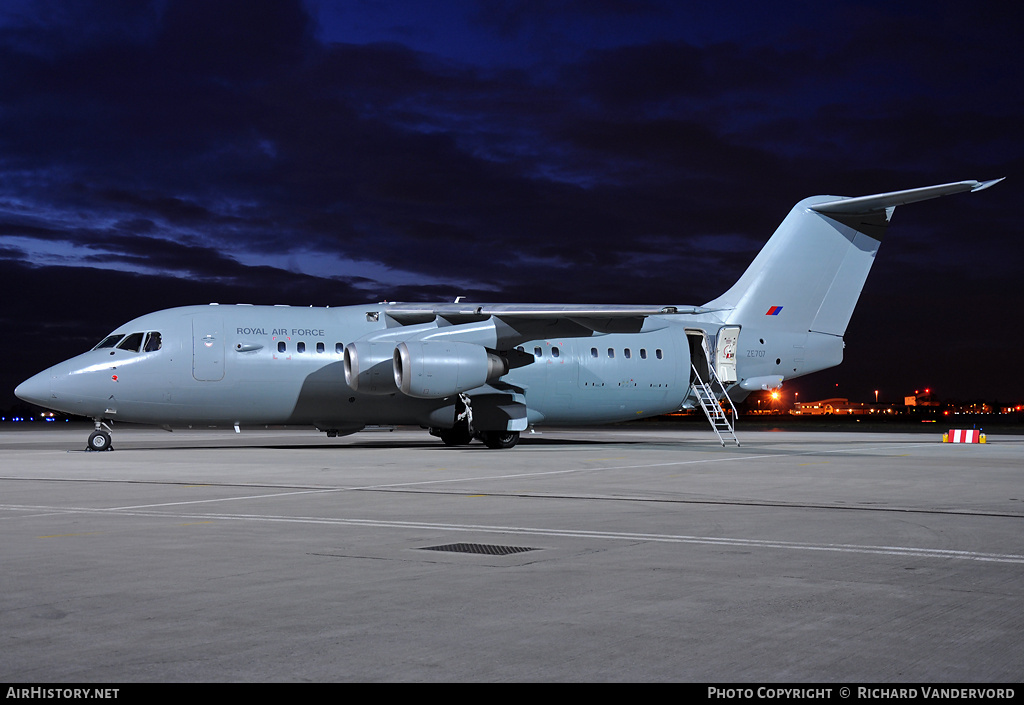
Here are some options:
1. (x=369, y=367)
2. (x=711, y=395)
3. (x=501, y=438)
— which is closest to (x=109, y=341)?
(x=369, y=367)

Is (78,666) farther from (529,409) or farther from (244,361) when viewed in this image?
(529,409)

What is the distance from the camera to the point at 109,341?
87.0 feet

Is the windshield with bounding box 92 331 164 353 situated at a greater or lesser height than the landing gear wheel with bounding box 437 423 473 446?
greater

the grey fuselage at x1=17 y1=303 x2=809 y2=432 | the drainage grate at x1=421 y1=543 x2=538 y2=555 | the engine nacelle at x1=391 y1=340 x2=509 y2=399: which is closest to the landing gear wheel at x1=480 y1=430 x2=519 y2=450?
the grey fuselage at x1=17 y1=303 x2=809 y2=432

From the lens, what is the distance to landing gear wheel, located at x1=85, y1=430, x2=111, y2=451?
88.6ft

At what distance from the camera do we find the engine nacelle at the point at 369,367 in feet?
85.4

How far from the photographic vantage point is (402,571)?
7.86 meters

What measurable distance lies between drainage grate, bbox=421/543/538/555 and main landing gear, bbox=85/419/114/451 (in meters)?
20.6

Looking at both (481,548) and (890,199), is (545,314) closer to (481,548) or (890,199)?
(890,199)

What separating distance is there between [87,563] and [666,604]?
4.76 meters

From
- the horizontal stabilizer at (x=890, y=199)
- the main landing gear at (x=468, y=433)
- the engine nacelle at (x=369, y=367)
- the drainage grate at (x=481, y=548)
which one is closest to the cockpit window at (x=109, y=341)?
the engine nacelle at (x=369, y=367)

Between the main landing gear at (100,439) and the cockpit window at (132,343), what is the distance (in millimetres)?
2339
